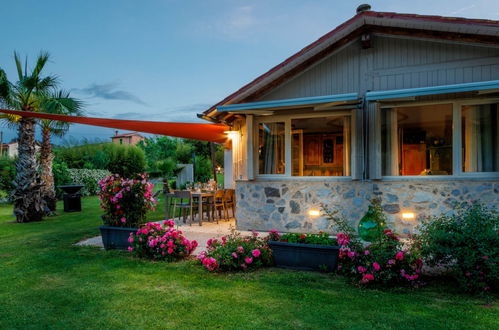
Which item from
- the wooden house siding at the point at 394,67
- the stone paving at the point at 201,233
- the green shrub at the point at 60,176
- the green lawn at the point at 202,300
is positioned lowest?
the green lawn at the point at 202,300

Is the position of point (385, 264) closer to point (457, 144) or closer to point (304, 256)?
point (304, 256)

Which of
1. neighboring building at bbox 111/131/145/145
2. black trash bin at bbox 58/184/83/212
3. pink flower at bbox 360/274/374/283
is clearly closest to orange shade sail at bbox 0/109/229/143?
black trash bin at bbox 58/184/83/212

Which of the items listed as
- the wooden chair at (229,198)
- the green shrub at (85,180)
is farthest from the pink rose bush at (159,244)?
the green shrub at (85,180)

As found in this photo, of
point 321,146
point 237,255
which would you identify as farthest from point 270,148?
point 237,255

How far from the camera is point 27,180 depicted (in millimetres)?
10609

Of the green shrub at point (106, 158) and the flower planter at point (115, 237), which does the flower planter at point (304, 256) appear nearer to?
the flower planter at point (115, 237)

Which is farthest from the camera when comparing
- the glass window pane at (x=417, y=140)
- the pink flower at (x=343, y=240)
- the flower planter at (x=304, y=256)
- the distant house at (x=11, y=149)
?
the distant house at (x=11, y=149)

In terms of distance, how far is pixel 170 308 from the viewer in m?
3.62

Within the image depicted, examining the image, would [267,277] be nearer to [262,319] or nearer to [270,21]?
[262,319]

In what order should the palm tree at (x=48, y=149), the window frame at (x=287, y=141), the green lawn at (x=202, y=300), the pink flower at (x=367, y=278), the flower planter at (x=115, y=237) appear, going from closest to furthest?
the green lawn at (x=202, y=300) → the pink flower at (x=367, y=278) → the flower planter at (x=115, y=237) → the window frame at (x=287, y=141) → the palm tree at (x=48, y=149)

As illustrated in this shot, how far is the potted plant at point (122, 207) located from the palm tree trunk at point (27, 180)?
543cm

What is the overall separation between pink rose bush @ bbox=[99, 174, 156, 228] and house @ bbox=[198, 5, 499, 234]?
93.3 inches

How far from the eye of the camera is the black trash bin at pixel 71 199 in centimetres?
1260

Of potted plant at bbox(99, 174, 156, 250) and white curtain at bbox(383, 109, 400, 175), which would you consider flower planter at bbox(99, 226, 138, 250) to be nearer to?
potted plant at bbox(99, 174, 156, 250)
